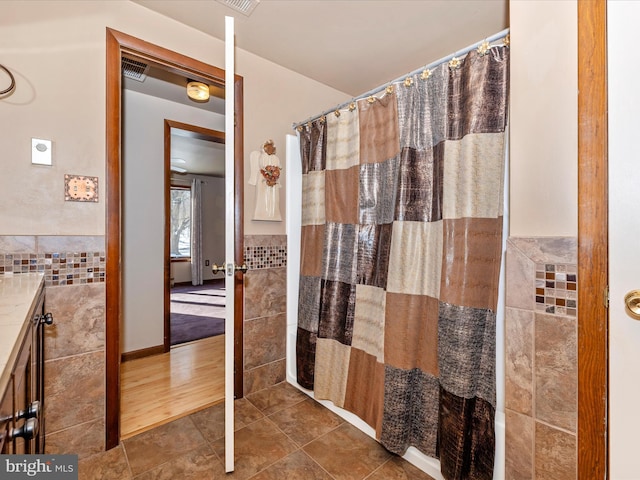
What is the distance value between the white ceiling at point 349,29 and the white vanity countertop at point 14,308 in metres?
1.59

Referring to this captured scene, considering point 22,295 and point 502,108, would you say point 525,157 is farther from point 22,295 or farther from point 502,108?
point 22,295

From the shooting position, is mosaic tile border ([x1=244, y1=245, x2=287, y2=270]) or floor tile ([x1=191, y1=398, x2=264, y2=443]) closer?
floor tile ([x1=191, y1=398, x2=264, y2=443])

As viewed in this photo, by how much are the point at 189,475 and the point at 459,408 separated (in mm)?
1304

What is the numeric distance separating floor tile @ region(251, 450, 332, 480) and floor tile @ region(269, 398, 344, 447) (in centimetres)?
12

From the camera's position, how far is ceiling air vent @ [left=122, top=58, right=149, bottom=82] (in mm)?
2143

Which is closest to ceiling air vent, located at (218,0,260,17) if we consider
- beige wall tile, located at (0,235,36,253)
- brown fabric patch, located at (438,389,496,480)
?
beige wall tile, located at (0,235,36,253)

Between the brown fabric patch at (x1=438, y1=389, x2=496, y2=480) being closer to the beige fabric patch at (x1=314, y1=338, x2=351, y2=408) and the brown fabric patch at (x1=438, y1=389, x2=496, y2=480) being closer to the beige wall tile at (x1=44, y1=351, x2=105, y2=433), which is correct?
the beige fabric patch at (x1=314, y1=338, x2=351, y2=408)

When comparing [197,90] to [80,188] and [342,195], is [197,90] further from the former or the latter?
[342,195]

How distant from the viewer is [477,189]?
3.92ft

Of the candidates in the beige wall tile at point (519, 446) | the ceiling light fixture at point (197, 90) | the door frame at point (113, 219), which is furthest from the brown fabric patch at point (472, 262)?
the ceiling light fixture at point (197, 90)

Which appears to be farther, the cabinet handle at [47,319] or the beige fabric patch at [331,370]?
the beige fabric patch at [331,370]

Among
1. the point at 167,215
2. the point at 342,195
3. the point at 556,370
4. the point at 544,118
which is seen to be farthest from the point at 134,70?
the point at 556,370

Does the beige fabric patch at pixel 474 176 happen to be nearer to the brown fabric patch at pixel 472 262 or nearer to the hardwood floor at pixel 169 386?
the brown fabric patch at pixel 472 262

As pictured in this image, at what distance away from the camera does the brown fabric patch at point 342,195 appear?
1745 mm
